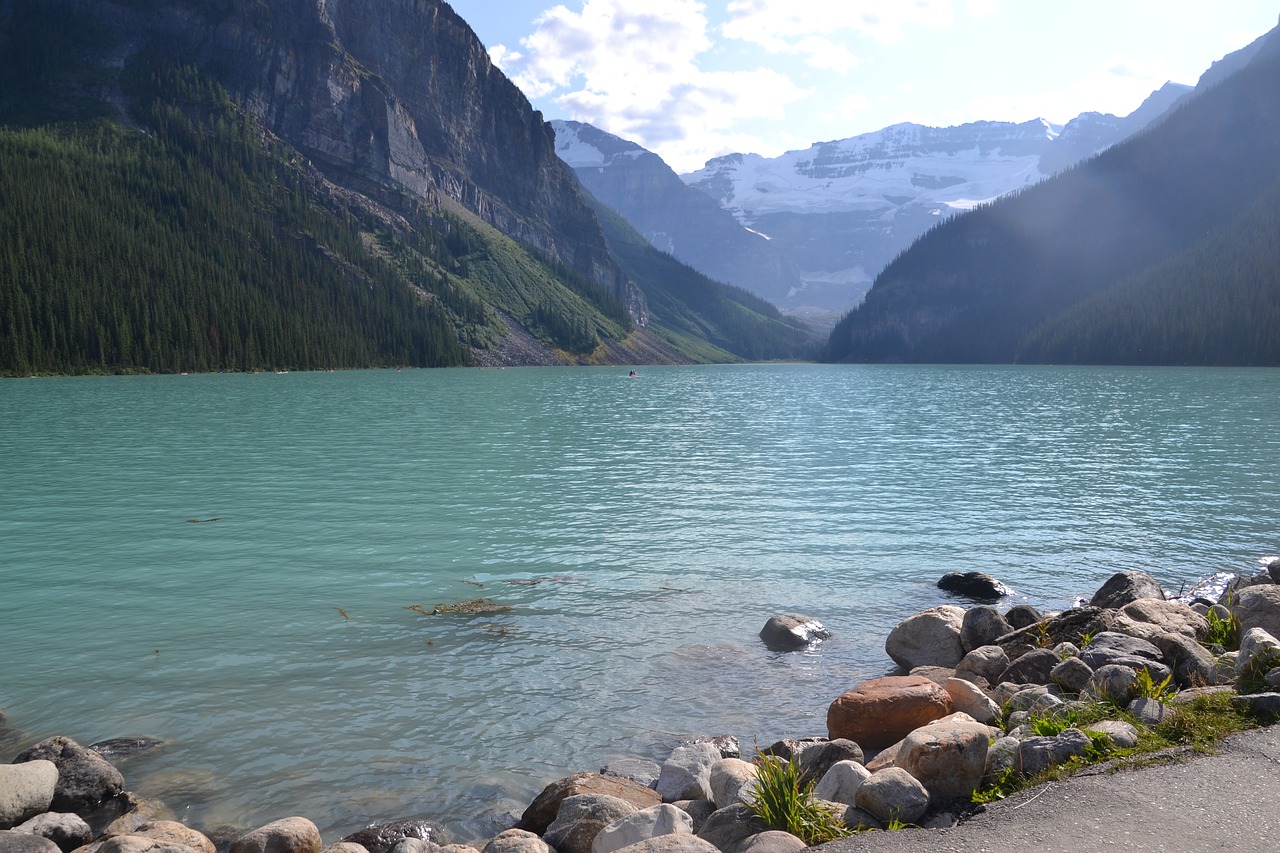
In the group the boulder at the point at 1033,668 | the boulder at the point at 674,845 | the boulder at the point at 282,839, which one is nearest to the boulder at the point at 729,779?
the boulder at the point at 674,845

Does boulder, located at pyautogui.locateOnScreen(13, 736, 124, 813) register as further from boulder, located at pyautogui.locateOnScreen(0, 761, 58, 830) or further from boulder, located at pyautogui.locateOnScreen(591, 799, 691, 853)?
boulder, located at pyautogui.locateOnScreen(591, 799, 691, 853)

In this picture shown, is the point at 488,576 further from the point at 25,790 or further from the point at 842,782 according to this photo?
the point at 842,782

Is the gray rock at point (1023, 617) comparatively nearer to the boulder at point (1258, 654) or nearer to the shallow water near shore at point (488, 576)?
the shallow water near shore at point (488, 576)

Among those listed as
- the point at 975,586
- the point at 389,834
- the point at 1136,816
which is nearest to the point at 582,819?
the point at 389,834

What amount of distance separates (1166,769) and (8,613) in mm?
22956

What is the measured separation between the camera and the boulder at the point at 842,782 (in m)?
9.05

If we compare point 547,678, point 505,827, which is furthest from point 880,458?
point 505,827

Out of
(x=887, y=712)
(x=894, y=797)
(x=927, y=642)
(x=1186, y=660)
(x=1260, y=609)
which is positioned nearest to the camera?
(x=894, y=797)

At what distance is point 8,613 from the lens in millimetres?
19422

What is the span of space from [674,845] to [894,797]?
7.81ft

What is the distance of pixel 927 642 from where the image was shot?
16.9 meters

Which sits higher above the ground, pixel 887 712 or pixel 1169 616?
pixel 1169 616

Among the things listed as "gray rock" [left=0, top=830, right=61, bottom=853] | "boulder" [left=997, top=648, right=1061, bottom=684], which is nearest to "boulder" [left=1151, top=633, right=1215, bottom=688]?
"boulder" [left=997, top=648, right=1061, bottom=684]

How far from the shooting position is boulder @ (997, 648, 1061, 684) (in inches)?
539
